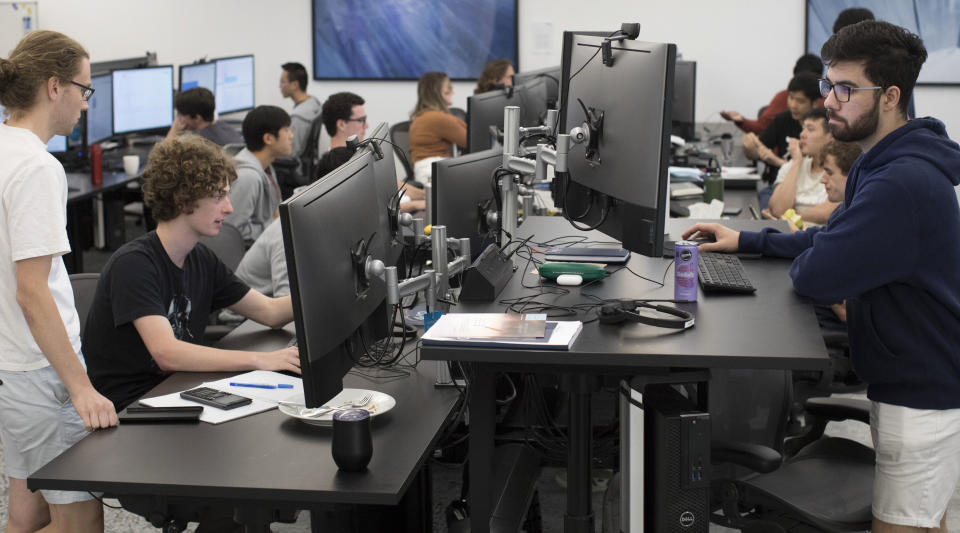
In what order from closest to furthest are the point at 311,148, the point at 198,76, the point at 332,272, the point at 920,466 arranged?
1. the point at 332,272
2. the point at 920,466
3. the point at 311,148
4. the point at 198,76

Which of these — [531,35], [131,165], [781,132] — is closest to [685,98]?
[781,132]

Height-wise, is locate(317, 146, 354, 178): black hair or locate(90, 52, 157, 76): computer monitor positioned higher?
locate(90, 52, 157, 76): computer monitor

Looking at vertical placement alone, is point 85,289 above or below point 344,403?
above

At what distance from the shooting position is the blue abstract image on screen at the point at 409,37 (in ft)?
26.1

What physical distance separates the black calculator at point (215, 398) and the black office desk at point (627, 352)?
0.49m

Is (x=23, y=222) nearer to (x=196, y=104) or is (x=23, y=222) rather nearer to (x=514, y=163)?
(x=514, y=163)

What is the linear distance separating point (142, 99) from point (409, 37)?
8.06 ft

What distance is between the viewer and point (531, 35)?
7910 millimetres

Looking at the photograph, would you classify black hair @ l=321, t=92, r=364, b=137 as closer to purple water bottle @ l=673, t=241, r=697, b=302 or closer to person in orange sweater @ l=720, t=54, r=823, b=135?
person in orange sweater @ l=720, t=54, r=823, b=135

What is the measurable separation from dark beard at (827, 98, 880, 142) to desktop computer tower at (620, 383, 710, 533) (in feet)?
2.21

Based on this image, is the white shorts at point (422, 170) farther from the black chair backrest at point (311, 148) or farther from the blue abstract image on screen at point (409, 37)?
the blue abstract image on screen at point (409, 37)

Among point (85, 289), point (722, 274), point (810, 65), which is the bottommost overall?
point (85, 289)

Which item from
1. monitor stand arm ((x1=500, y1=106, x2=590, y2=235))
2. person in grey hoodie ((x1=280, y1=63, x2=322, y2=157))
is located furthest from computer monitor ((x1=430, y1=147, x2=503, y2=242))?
person in grey hoodie ((x1=280, y1=63, x2=322, y2=157))

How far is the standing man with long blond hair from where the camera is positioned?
2.08 meters
